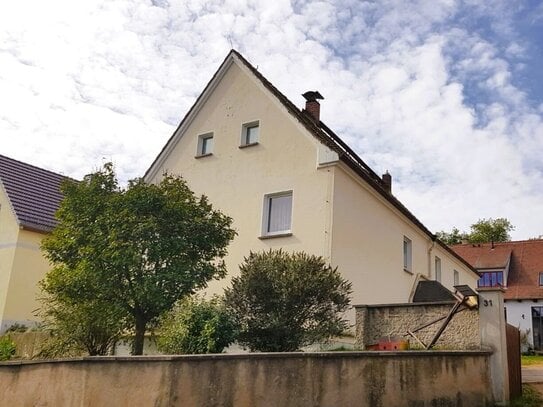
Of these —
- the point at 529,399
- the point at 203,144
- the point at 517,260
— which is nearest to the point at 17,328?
the point at 203,144

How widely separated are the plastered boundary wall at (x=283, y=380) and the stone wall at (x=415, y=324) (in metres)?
1.23

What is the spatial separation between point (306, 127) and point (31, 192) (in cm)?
1433

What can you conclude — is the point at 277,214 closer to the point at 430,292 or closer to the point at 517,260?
the point at 430,292

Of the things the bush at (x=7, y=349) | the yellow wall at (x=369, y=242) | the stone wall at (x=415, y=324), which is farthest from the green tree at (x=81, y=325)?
the yellow wall at (x=369, y=242)

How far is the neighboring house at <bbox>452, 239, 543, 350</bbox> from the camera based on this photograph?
38.4 meters

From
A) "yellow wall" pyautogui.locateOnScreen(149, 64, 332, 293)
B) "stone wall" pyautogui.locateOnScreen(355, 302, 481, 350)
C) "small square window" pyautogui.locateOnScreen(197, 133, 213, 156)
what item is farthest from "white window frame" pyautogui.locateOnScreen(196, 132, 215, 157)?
"stone wall" pyautogui.locateOnScreen(355, 302, 481, 350)

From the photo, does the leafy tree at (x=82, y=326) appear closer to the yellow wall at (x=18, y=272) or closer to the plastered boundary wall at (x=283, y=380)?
the plastered boundary wall at (x=283, y=380)

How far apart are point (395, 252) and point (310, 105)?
6069 millimetres

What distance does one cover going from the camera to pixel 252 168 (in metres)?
18.1

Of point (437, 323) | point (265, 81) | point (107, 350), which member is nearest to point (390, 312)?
point (437, 323)

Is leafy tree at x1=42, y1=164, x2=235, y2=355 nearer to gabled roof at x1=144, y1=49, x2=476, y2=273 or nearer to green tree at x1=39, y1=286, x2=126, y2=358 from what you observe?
green tree at x1=39, y1=286, x2=126, y2=358

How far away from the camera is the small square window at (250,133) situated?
1855cm

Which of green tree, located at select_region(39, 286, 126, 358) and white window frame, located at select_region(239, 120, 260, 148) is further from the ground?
white window frame, located at select_region(239, 120, 260, 148)

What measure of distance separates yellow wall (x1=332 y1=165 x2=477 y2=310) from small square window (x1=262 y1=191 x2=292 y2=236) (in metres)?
1.62
